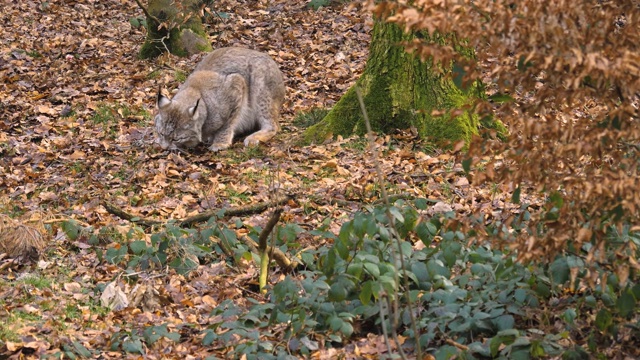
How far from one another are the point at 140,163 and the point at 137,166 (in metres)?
0.06

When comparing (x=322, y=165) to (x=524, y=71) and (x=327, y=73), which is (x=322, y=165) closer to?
(x=327, y=73)

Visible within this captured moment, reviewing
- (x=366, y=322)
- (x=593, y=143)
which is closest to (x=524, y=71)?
(x=593, y=143)

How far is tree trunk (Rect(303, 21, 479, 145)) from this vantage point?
28.0ft

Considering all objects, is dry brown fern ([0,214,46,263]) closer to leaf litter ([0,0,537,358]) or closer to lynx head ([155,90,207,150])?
leaf litter ([0,0,537,358])

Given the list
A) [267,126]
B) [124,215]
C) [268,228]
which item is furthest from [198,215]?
[267,126]

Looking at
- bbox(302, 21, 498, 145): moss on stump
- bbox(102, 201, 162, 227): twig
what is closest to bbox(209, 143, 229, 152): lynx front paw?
bbox(302, 21, 498, 145): moss on stump

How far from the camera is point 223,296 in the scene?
19.4ft

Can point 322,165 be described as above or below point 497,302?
below

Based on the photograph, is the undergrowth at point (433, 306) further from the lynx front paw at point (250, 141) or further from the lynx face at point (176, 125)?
the lynx face at point (176, 125)

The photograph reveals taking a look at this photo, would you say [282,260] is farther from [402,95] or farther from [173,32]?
[173,32]

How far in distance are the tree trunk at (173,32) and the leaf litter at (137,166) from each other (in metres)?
0.26

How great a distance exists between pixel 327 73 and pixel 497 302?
283 inches

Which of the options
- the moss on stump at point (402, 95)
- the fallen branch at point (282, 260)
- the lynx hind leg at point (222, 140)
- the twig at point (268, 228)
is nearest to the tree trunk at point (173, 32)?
the lynx hind leg at point (222, 140)

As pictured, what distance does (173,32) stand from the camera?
12734 millimetres
